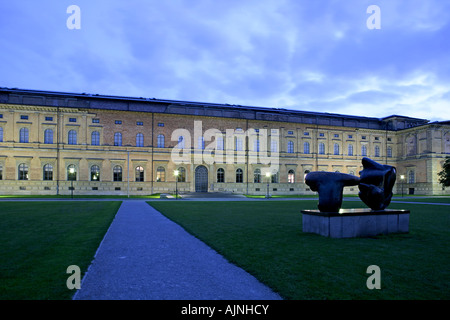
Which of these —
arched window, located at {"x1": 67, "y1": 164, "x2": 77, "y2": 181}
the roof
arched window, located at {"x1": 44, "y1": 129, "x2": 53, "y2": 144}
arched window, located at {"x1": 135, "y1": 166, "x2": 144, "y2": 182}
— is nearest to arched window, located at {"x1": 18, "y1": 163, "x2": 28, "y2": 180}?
arched window, located at {"x1": 44, "y1": 129, "x2": 53, "y2": 144}

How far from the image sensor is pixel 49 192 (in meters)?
39.0

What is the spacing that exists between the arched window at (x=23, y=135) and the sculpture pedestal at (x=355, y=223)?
39.9 m

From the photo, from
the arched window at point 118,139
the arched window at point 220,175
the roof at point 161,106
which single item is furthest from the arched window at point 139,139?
the arched window at point 220,175

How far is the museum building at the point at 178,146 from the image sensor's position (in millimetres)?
39094

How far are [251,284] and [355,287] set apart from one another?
5.29 feet

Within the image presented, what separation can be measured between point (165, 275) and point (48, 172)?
1576 inches

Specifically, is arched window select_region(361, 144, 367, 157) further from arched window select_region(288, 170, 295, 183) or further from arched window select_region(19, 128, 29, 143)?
arched window select_region(19, 128, 29, 143)

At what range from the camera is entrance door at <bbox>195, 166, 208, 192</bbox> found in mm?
44406

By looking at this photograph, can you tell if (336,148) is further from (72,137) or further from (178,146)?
(72,137)

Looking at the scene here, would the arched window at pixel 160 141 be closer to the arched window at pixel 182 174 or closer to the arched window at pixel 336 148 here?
the arched window at pixel 182 174

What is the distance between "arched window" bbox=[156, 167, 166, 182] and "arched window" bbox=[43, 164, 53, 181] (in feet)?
43.0

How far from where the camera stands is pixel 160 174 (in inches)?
1695
